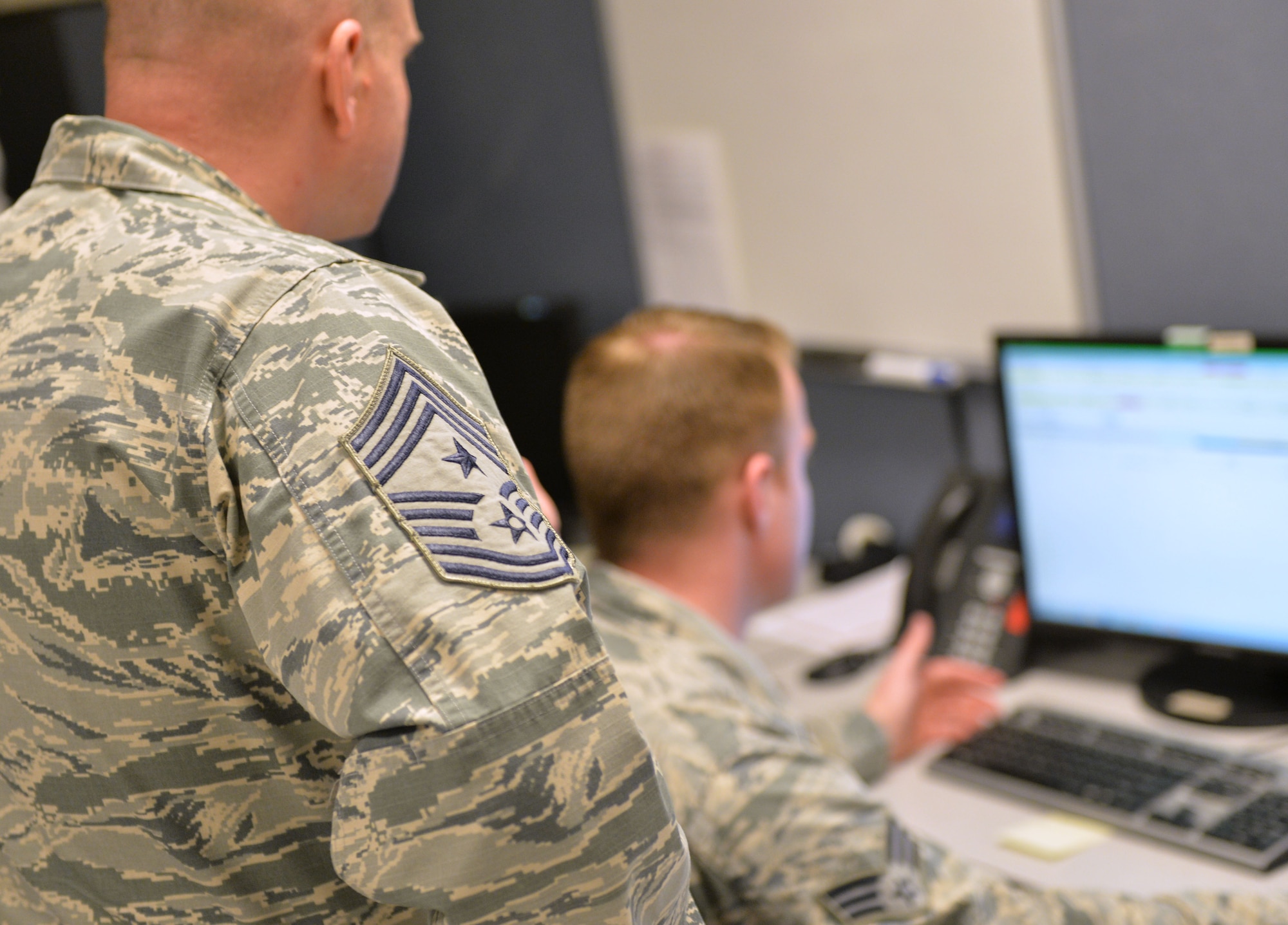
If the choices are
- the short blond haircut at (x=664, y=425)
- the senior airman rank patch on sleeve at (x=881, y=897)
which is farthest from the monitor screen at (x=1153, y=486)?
the senior airman rank patch on sleeve at (x=881, y=897)

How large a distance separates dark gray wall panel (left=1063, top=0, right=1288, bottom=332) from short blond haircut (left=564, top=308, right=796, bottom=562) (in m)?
0.61

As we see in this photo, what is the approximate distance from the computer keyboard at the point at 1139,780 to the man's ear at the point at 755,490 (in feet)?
1.18

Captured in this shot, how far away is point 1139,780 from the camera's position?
129 centimetres

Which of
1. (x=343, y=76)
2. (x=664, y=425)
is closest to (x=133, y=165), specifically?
(x=343, y=76)

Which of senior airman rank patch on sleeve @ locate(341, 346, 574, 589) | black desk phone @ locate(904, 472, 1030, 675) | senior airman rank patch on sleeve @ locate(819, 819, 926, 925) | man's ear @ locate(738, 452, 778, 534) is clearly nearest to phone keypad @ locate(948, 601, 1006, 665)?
black desk phone @ locate(904, 472, 1030, 675)

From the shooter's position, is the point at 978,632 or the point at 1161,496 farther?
the point at 978,632

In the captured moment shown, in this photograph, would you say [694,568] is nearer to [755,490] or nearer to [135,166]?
[755,490]

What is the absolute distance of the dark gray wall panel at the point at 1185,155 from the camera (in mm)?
1489

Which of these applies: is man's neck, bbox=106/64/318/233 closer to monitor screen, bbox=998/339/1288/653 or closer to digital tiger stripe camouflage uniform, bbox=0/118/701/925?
digital tiger stripe camouflage uniform, bbox=0/118/701/925

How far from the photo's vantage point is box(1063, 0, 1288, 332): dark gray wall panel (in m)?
1.49

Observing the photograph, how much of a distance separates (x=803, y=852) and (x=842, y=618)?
Answer: 92cm

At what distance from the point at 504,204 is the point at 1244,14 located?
1569 millimetres

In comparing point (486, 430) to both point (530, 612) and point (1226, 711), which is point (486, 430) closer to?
point (530, 612)

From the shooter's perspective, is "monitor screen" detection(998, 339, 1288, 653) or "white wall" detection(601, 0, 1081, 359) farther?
"white wall" detection(601, 0, 1081, 359)
